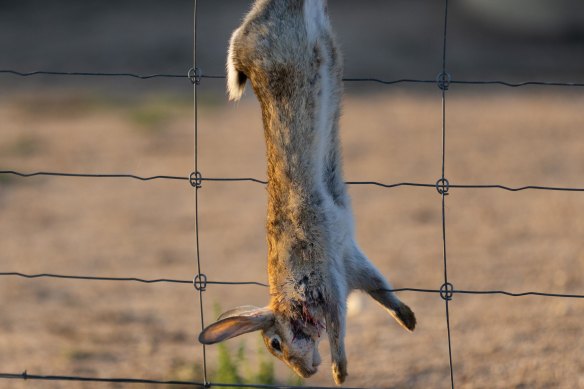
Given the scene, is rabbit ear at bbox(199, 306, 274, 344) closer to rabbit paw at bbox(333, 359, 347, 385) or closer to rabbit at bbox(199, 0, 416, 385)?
rabbit at bbox(199, 0, 416, 385)

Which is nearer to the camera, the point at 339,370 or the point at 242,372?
the point at 339,370

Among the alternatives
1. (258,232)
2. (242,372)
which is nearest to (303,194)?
(242,372)

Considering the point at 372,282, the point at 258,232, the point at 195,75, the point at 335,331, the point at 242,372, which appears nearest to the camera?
the point at 195,75

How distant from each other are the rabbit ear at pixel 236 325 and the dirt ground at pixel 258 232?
48.4 inches

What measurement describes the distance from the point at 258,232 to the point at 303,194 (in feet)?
15.1

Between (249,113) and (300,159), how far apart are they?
910 cm

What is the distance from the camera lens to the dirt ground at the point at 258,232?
640cm

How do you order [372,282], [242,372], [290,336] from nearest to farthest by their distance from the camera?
[290,336] → [372,282] → [242,372]

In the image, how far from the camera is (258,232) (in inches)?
372

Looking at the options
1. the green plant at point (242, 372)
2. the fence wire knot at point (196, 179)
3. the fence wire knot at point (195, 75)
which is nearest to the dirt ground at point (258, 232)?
the green plant at point (242, 372)

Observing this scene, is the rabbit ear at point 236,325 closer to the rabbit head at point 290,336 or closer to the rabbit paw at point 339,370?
the rabbit head at point 290,336

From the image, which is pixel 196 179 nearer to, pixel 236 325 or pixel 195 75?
pixel 195 75

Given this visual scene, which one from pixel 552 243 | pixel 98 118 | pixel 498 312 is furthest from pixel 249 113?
pixel 498 312

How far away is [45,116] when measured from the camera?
45.4ft
